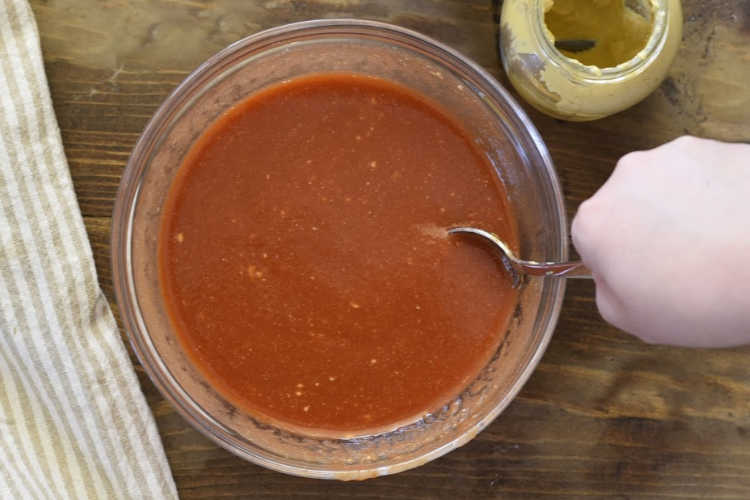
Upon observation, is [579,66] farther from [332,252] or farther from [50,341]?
[50,341]

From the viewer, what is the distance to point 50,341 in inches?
48.0

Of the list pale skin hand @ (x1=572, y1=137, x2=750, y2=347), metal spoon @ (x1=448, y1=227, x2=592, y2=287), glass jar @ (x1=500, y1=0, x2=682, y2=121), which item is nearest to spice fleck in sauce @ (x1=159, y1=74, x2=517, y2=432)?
metal spoon @ (x1=448, y1=227, x2=592, y2=287)

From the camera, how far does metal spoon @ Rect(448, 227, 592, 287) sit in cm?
113

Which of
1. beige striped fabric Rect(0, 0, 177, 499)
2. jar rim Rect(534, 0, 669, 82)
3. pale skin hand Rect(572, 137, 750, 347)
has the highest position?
jar rim Rect(534, 0, 669, 82)

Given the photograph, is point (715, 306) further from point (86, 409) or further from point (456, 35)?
point (86, 409)

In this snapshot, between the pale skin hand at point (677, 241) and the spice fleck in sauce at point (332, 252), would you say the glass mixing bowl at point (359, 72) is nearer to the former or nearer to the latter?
the spice fleck in sauce at point (332, 252)

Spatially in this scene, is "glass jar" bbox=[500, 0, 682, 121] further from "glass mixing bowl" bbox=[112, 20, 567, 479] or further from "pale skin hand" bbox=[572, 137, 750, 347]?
"pale skin hand" bbox=[572, 137, 750, 347]

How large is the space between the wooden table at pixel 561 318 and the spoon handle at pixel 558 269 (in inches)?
5.7

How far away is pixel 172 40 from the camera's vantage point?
1.24 meters

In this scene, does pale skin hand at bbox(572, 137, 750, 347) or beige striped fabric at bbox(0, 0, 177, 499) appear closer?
pale skin hand at bbox(572, 137, 750, 347)

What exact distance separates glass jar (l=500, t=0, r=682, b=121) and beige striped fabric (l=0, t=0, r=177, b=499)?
74 centimetres

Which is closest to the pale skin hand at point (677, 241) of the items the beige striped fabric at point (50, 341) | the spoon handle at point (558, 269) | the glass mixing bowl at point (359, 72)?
the spoon handle at point (558, 269)

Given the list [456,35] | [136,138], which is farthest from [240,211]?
[456,35]

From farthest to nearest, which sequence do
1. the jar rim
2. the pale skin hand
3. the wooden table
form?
the wooden table, the jar rim, the pale skin hand
